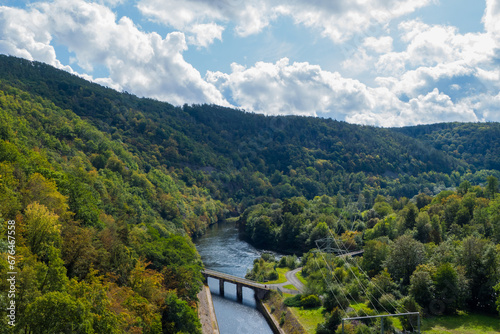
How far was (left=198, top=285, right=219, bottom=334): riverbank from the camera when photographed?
6172 centimetres

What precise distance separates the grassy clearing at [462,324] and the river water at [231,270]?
88.5ft

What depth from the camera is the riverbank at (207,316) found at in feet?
202

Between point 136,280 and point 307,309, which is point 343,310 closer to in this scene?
point 307,309

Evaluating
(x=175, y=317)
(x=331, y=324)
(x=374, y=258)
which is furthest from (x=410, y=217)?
(x=175, y=317)

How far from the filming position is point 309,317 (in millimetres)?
62250

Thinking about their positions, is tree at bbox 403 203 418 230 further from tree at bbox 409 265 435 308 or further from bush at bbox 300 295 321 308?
bush at bbox 300 295 321 308

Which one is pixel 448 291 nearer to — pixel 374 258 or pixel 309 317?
pixel 309 317

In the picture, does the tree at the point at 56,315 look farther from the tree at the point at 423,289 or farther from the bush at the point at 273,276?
the bush at the point at 273,276

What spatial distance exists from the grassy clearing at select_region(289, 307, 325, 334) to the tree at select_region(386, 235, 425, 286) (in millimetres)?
15964

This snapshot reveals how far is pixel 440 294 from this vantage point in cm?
5653

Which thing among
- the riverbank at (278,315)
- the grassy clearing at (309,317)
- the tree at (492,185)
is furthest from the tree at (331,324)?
the tree at (492,185)

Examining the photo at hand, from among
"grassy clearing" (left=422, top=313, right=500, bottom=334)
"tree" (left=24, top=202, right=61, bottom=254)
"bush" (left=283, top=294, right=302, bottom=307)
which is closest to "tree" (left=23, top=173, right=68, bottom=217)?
"tree" (left=24, top=202, right=61, bottom=254)

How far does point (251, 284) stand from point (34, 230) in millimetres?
52442

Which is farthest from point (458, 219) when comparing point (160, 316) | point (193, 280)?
point (160, 316)
